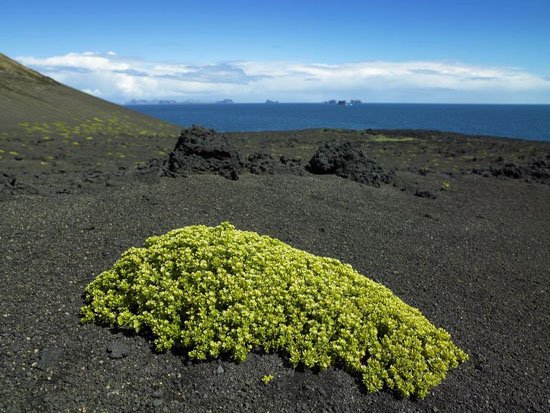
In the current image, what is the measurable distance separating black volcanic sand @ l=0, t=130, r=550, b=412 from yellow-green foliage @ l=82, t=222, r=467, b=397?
10.6 inches

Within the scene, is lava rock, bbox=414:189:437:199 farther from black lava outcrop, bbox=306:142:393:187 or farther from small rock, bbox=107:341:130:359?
small rock, bbox=107:341:130:359

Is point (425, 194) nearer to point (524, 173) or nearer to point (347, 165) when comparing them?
point (347, 165)

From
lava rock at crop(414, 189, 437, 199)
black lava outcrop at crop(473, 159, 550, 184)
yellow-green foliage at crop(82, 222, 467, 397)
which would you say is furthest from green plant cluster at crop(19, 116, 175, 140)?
yellow-green foliage at crop(82, 222, 467, 397)

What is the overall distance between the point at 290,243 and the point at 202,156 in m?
6.82

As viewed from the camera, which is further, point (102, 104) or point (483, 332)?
point (102, 104)

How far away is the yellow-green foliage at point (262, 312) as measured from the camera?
6508mm

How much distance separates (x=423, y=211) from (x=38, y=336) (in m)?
12.8

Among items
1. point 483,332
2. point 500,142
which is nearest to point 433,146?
point 500,142

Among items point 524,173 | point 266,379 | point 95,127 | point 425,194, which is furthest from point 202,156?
point 95,127

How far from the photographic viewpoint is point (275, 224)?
12320mm

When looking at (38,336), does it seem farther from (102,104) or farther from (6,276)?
(102,104)

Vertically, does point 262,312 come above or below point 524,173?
below

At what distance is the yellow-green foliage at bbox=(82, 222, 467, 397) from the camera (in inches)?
256

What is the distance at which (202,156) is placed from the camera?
16812mm
